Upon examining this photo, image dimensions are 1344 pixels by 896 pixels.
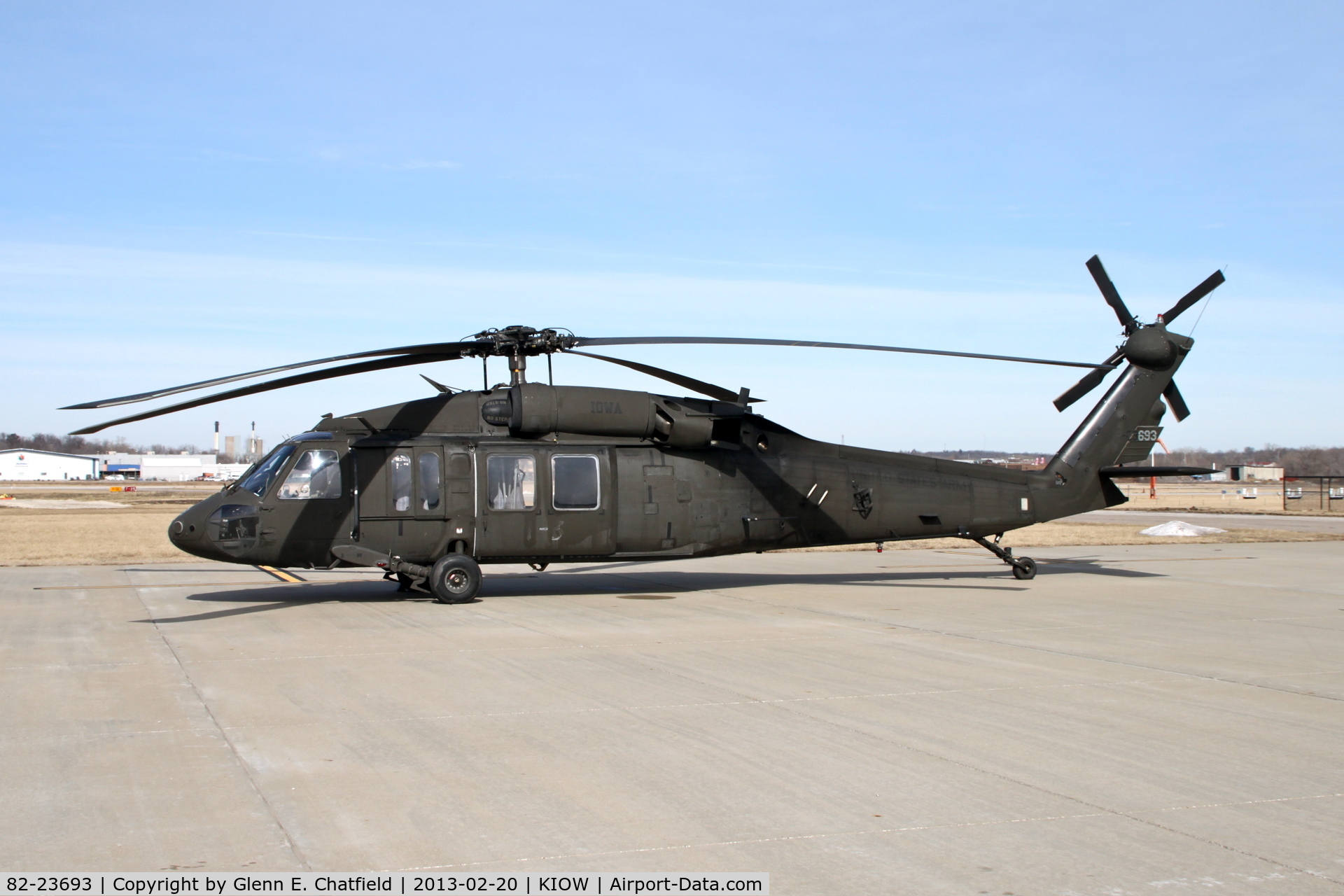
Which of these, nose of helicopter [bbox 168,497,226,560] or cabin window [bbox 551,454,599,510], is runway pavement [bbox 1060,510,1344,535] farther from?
nose of helicopter [bbox 168,497,226,560]

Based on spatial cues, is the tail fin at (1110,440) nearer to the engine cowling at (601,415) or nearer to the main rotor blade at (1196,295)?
the main rotor blade at (1196,295)

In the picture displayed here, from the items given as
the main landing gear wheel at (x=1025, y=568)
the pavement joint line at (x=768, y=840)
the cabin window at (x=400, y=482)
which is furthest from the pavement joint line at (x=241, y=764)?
the main landing gear wheel at (x=1025, y=568)

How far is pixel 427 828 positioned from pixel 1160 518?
45.7 m

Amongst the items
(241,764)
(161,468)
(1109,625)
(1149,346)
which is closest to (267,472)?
(241,764)

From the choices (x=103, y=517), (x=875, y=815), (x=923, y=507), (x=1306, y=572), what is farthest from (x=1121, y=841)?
(x=103, y=517)

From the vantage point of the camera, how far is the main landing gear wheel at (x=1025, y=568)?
1872 cm

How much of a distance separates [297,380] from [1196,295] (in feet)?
45.5

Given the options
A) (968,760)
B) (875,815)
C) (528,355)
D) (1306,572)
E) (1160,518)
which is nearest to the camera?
Answer: (875,815)

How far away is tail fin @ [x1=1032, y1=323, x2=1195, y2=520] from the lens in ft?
60.3

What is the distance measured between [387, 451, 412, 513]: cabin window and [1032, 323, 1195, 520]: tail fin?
33.8 ft

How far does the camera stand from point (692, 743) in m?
7.18

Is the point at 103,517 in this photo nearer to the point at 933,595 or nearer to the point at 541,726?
the point at 933,595

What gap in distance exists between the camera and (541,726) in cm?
766

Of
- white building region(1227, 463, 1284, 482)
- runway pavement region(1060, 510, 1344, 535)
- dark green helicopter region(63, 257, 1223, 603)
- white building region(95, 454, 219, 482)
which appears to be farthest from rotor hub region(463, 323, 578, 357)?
white building region(95, 454, 219, 482)
